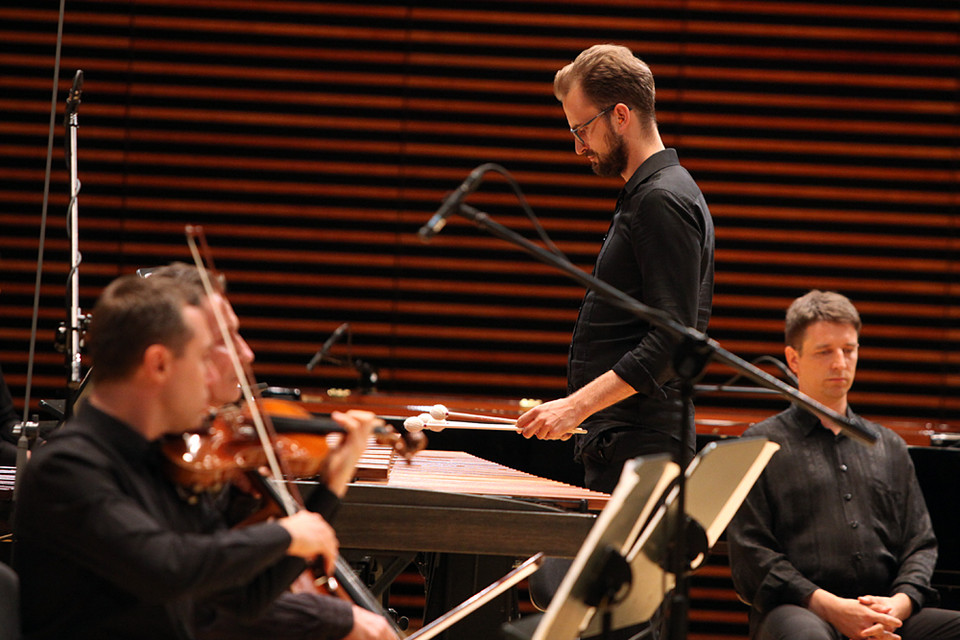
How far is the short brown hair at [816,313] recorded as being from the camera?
3352 millimetres

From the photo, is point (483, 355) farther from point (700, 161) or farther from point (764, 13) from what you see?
point (764, 13)

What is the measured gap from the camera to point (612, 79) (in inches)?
106

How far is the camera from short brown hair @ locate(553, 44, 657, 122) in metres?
2.71

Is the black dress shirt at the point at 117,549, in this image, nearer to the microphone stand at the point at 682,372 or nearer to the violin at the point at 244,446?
the violin at the point at 244,446

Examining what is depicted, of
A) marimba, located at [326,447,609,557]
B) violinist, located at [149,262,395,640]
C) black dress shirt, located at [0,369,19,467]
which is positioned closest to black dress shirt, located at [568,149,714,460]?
marimba, located at [326,447,609,557]

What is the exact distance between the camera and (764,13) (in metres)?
5.31

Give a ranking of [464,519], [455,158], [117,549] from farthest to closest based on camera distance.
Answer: [455,158], [464,519], [117,549]

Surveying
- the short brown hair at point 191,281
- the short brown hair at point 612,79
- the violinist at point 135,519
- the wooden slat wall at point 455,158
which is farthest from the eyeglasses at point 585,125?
the wooden slat wall at point 455,158

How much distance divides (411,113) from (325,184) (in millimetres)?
573

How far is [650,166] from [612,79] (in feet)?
0.80

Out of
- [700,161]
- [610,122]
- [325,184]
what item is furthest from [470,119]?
[610,122]

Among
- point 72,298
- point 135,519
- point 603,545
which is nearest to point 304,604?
point 135,519

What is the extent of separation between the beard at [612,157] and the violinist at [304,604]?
1.18 m

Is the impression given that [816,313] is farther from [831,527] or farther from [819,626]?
[819,626]
